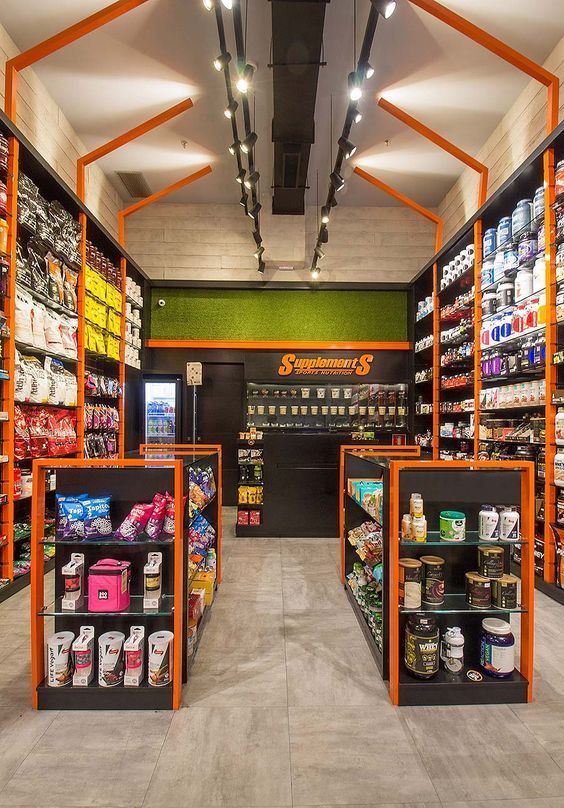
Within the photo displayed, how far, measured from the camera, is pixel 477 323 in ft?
17.4

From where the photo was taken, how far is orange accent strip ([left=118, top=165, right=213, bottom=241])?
7.02 metres

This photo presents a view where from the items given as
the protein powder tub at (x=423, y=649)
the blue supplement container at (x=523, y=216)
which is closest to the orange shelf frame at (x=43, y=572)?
the protein powder tub at (x=423, y=649)

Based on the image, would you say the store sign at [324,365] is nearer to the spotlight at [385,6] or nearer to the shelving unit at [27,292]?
the shelving unit at [27,292]

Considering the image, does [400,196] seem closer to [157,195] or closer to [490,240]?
[490,240]

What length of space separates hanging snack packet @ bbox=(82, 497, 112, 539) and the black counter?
341 centimetres

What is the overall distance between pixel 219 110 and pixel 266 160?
1.11 meters

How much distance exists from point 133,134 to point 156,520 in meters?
5.39

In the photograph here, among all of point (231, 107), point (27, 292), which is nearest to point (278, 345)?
point (231, 107)

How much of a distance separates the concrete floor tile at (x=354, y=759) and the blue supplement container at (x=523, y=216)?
13.6 ft

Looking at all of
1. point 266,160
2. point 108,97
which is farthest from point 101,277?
point 266,160

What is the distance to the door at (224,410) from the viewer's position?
26.6ft

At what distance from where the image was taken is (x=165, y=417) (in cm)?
802

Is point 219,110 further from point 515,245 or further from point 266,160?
point 515,245

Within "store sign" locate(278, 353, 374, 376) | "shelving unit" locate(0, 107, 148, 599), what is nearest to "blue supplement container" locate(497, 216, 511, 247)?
"store sign" locate(278, 353, 374, 376)
